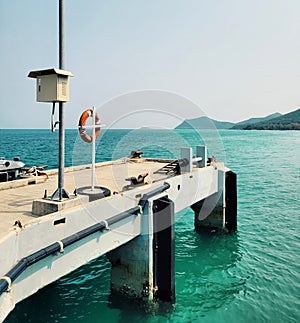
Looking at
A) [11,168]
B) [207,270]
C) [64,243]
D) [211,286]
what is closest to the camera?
[64,243]

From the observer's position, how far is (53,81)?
7.59 metres

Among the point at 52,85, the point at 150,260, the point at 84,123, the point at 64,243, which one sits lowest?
the point at 150,260

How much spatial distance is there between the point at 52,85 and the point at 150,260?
18.2 feet

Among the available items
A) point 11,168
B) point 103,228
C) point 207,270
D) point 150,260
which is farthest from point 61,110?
point 11,168

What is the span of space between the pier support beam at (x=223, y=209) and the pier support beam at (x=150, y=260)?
6854mm

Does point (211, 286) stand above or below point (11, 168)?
below

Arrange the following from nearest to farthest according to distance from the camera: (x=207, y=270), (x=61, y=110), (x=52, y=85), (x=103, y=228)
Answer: (x=52, y=85) < (x=61, y=110) < (x=103, y=228) < (x=207, y=270)

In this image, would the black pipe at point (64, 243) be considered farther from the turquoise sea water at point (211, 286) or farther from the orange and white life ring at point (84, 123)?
the turquoise sea water at point (211, 286)

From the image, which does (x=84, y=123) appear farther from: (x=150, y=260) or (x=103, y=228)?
(x=150, y=260)

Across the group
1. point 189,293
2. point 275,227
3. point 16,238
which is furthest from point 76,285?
point 275,227

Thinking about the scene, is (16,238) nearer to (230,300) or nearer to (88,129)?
(88,129)

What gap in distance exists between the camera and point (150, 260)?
31.9 feet

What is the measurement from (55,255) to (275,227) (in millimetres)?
14421

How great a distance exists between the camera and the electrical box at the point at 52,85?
755 centimetres
